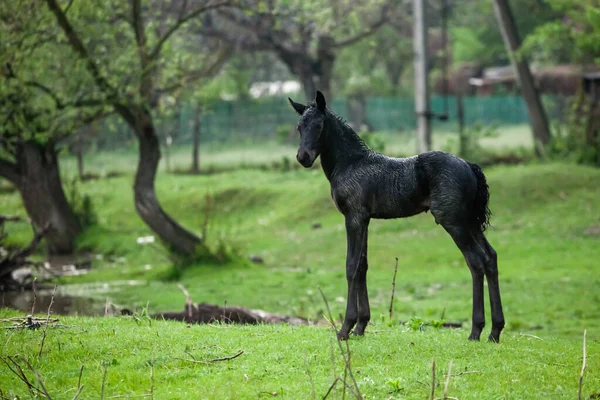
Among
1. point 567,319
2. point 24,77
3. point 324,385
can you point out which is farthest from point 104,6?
point 324,385

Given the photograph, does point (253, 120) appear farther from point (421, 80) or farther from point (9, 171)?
point (9, 171)

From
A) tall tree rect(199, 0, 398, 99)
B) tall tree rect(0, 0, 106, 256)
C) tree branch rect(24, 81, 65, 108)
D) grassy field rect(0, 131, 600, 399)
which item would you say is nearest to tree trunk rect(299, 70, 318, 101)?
tall tree rect(199, 0, 398, 99)

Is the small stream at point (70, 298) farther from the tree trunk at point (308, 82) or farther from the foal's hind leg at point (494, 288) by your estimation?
the tree trunk at point (308, 82)

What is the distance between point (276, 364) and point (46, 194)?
17.0 meters

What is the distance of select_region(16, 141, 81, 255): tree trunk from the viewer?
906 inches

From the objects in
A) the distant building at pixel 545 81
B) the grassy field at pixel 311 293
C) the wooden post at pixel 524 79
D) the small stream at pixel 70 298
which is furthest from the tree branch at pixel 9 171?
the distant building at pixel 545 81

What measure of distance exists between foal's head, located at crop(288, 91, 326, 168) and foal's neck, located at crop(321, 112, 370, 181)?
0.14 metres

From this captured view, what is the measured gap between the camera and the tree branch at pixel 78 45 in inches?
688

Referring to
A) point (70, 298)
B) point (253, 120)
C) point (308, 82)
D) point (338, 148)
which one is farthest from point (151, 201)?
point (253, 120)

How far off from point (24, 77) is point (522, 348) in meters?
13.0

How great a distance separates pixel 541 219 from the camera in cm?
2341

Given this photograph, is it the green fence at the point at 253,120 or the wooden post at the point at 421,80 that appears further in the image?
the green fence at the point at 253,120

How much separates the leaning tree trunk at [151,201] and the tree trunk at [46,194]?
302cm

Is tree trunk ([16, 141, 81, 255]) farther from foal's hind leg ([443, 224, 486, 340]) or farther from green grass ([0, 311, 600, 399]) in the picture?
foal's hind leg ([443, 224, 486, 340])
